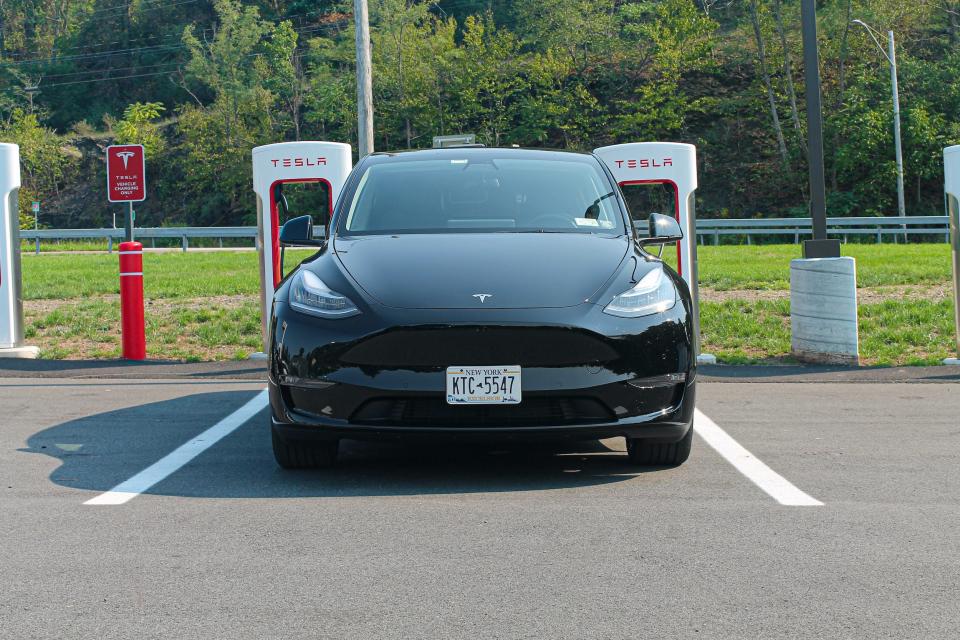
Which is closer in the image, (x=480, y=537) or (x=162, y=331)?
(x=480, y=537)

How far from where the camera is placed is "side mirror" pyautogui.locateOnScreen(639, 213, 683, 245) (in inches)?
260

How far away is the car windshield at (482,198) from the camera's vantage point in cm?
636

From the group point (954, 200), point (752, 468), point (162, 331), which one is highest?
point (954, 200)

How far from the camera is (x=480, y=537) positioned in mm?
4438

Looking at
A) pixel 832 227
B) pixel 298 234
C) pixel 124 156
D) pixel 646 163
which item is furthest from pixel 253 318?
pixel 832 227

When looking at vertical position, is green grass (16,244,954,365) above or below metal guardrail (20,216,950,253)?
below

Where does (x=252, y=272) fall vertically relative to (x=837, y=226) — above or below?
below

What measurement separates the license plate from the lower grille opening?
40 millimetres

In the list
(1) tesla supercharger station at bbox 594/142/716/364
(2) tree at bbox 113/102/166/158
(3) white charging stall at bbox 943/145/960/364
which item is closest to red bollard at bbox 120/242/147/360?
(1) tesla supercharger station at bbox 594/142/716/364

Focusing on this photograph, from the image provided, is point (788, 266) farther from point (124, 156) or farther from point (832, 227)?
point (832, 227)

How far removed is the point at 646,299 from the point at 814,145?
6.37m

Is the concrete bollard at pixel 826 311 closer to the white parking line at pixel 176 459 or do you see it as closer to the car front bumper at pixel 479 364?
the white parking line at pixel 176 459

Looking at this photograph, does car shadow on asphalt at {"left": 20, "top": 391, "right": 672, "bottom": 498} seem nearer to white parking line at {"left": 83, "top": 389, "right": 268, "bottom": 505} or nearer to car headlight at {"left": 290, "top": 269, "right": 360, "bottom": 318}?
white parking line at {"left": 83, "top": 389, "right": 268, "bottom": 505}

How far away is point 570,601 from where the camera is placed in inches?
143
